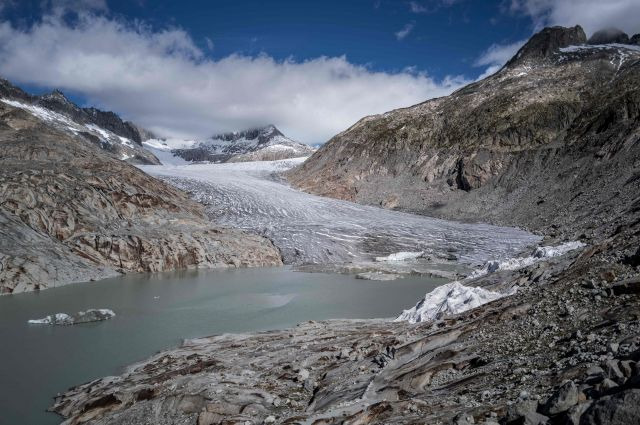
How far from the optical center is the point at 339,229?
46.6 metres

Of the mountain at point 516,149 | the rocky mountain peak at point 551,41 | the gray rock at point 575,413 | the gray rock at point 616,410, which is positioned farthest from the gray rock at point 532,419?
the rocky mountain peak at point 551,41

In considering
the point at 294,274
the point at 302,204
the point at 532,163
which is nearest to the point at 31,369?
the point at 294,274

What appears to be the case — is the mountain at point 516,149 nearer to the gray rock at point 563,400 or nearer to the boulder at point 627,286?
the boulder at point 627,286

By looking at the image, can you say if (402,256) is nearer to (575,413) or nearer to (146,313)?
(146,313)

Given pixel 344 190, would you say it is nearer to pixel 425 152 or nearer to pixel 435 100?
pixel 425 152

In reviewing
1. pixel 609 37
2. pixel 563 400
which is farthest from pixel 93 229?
pixel 609 37

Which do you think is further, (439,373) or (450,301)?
(450,301)

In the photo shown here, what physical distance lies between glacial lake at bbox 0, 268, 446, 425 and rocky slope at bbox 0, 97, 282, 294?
2.06 metres

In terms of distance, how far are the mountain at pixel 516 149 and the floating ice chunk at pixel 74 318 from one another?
30.8m

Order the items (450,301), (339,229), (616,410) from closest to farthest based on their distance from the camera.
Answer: (616,410)
(450,301)
(339,229)

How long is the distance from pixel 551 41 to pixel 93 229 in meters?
85.4

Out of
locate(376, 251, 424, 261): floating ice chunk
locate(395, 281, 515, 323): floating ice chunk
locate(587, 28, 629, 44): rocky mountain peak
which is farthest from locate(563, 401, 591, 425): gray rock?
locate(587, 28, 629, 44): rocky mountain peak

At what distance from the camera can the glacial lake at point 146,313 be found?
14625 mm

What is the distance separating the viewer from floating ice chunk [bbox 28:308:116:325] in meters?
20.7
